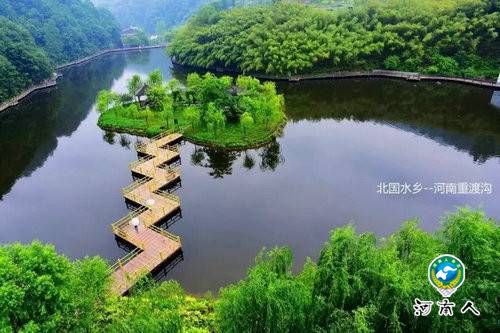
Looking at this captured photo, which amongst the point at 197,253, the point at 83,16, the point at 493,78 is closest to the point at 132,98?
the point at 197,253

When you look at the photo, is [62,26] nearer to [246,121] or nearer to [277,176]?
[246,121]

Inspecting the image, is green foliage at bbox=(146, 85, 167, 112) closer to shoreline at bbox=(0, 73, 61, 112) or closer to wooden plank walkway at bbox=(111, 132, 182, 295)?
wooden plank walkway at bbox=(111, 132, 182, 295)

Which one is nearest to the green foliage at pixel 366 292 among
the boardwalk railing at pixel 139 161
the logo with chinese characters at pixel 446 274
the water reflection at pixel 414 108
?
the logo with chinese characters at pixel 446 274

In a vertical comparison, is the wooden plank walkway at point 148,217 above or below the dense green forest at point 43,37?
below

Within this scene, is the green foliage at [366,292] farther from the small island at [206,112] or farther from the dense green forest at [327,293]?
the small island at [206,112]

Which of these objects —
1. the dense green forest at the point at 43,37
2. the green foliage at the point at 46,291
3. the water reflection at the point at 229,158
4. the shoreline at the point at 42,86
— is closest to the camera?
the green foliage at the point at 46,291

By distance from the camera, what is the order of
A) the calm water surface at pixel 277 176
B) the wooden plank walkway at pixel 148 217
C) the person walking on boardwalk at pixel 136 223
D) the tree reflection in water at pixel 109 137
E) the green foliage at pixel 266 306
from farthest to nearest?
the tree reflection in water at pixel 109 137, the calm water surface at pixel 277 176, the person walking on boardwalk at pixel 136 223, the wooden plank walkway at pixel 148 217, the green foliage at pixel 266 306

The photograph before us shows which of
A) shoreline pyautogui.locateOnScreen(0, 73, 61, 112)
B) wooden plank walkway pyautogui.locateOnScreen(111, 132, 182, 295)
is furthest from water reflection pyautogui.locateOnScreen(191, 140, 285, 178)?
shoreline pyautogui.locateOnScreen(0, 73, 61, 112)
